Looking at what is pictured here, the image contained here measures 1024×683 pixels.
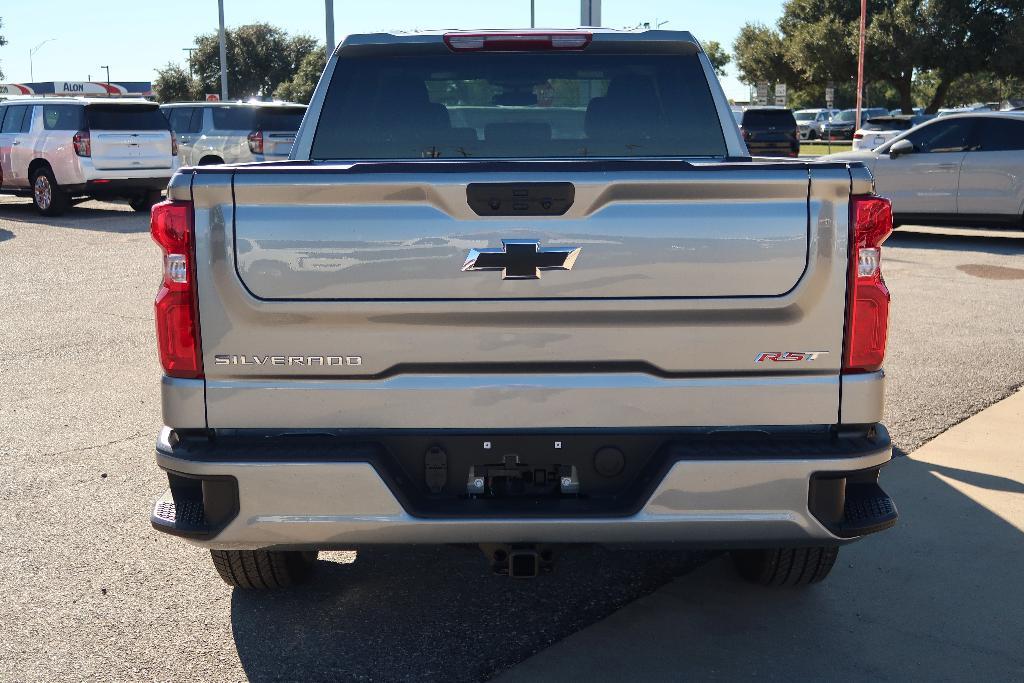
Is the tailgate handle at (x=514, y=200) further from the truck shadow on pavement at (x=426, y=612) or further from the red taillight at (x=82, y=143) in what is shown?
the red taillight at (x=82, y=143)

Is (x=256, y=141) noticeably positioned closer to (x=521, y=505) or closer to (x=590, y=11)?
(x=590, y=11)

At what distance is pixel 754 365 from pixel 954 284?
30.2ft

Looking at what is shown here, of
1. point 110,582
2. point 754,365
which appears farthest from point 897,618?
point 110,582

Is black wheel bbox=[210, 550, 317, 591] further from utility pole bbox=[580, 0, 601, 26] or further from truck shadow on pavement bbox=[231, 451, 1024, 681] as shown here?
utility pole bbox=[580, 0, 601, 26]

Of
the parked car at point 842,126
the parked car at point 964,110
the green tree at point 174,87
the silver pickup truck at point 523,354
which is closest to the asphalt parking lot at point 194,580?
the silver pickup truck at point 523,354

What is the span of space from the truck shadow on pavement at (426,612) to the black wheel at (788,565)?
0.33 metres

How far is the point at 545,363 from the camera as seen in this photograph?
3154 millimetres

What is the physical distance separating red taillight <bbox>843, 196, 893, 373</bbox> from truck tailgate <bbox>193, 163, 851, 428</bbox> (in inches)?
1.5

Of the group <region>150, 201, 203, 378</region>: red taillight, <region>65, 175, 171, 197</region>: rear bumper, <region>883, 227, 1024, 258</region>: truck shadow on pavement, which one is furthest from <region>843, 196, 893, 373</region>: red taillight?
<region>65, 175, 171, 197</region>: rear bumper

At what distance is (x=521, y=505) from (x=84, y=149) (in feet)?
57.5

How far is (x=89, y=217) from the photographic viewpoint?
19.8 meters

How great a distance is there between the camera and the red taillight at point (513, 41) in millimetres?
4422

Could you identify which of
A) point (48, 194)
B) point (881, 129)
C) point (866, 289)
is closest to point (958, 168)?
point (866, 289)

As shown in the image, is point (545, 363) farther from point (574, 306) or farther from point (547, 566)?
point (547, 566)
